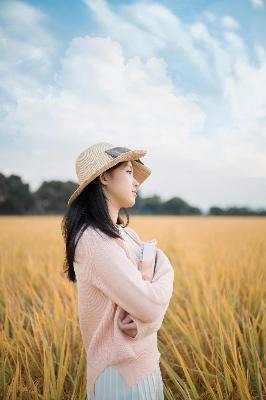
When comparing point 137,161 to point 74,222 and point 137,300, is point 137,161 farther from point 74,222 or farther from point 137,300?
point 137,300

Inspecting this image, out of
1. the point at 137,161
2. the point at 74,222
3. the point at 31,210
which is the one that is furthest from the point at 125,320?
the point at 31,210

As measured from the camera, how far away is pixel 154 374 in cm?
111

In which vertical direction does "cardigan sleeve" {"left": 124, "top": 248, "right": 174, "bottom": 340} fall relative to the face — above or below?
below

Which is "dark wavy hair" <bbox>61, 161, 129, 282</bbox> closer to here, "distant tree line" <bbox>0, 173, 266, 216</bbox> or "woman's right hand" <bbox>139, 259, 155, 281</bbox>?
"woman's right hand" <bbox>139, 259, 155, 281</bbox>

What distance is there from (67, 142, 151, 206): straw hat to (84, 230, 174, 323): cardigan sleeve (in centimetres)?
20

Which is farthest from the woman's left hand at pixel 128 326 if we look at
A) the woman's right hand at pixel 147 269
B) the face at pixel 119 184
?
the face at pixel 119 184

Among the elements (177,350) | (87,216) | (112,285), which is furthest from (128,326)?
(177,350)

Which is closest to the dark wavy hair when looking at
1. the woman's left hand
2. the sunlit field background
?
the woman's left hand

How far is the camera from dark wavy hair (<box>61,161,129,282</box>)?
3.54ft

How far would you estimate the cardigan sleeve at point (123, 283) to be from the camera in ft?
3.10

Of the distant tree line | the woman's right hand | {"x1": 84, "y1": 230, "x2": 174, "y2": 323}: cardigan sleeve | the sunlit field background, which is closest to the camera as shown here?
{"x1": 84, "y1": 230, "x2": 174, "y2": 323}: cardigan sleeve

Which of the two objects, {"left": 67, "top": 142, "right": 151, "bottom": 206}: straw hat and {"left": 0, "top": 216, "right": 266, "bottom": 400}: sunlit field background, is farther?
{"left": 0, "top": 216, "right": 266, "bottom": 400}: sunlit field background

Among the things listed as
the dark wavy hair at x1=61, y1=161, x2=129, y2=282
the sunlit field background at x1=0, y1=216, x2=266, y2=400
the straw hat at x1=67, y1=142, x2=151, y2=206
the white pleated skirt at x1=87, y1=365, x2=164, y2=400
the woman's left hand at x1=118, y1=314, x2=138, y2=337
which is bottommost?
the sunlit field background at x1=0, y1=216, x2=266, y2=400

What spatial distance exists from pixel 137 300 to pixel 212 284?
1977 millimetres
